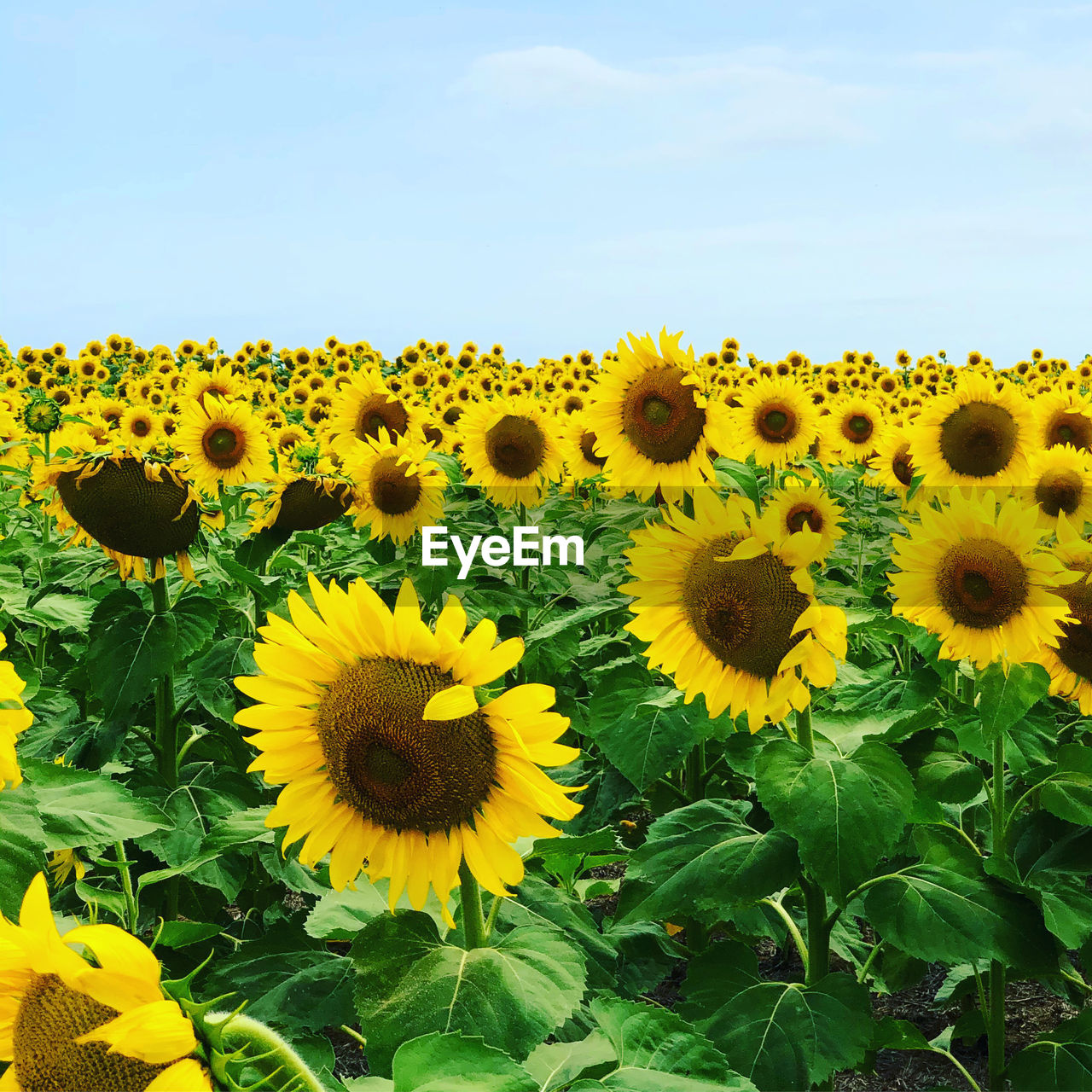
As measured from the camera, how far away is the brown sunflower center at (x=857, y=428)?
370 inches

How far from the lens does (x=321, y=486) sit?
14.2ft

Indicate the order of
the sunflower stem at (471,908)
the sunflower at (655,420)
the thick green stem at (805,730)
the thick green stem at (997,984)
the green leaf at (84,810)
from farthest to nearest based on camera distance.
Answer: the sunflower at (655,420) < the thick green stem at (997,984) < the thick green stem at (805,730) < the green leaf at (84,810) < the sunflower stem at (471,908)

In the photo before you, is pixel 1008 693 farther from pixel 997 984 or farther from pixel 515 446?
pixel 515 446

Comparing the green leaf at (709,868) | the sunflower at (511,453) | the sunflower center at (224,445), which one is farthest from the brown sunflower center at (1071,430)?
the sunflower center at (224,445)

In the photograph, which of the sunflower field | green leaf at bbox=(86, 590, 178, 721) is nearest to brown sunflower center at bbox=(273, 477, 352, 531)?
the sunflower field

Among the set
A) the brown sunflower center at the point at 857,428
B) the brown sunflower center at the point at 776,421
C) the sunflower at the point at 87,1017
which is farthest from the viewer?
the brown sunflower center at the point at 857,428

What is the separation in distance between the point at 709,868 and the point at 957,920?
52cm

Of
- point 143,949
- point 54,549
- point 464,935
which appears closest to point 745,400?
point 54,549

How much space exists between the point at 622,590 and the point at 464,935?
0.99 m

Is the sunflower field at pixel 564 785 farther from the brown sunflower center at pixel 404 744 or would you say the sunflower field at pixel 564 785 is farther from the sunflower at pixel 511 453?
the sunflower at pixel 511 453

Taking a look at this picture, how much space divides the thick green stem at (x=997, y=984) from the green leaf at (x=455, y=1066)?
1942 millimetres

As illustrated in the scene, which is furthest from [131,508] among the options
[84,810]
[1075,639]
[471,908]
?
[1075,639]

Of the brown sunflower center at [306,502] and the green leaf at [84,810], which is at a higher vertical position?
the brown sunflower center at [306,502]

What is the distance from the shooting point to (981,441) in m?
5.46
